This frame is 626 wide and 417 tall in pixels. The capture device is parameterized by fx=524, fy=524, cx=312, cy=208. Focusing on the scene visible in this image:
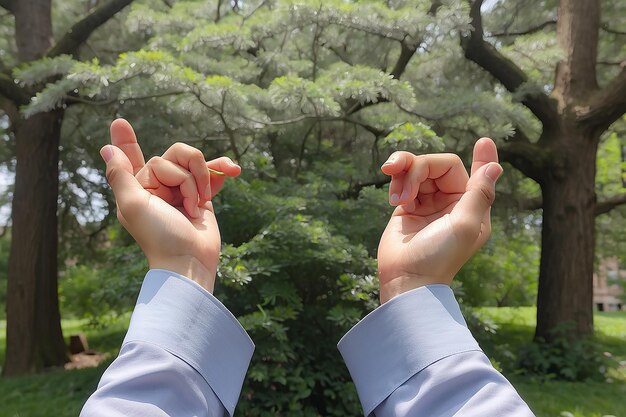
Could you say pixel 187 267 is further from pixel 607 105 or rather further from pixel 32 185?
pixel 607 105

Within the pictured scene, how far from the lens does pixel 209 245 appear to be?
117cm

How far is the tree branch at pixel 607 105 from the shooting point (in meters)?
6.04

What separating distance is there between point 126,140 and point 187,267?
0.40 metres

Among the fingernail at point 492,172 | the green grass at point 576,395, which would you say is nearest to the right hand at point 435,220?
the fingernail at point 492,172

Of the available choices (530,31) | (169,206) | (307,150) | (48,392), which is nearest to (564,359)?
(307,150)

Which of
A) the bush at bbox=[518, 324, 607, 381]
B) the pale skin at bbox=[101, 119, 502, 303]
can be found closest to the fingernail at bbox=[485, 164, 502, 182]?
the pale skin at bbox=[101, 119, 502, 303]

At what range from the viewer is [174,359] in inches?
33.4

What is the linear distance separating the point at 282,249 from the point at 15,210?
13.6 ft

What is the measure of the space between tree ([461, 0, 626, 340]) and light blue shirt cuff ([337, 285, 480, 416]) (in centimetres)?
589

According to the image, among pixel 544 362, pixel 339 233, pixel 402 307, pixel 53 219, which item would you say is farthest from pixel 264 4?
pixel 402 307

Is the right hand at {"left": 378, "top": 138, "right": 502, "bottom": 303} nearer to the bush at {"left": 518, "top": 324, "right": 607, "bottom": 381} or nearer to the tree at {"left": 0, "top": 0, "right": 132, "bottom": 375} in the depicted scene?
the bush at {"left": 518, "top": 324, "right": 607, "bottom": 381}

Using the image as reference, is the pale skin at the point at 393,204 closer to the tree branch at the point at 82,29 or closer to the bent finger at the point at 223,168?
the bent finger at the point at 223,168

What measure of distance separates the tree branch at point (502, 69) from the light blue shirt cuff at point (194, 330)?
244 inches

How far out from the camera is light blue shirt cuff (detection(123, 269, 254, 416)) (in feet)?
2.89
